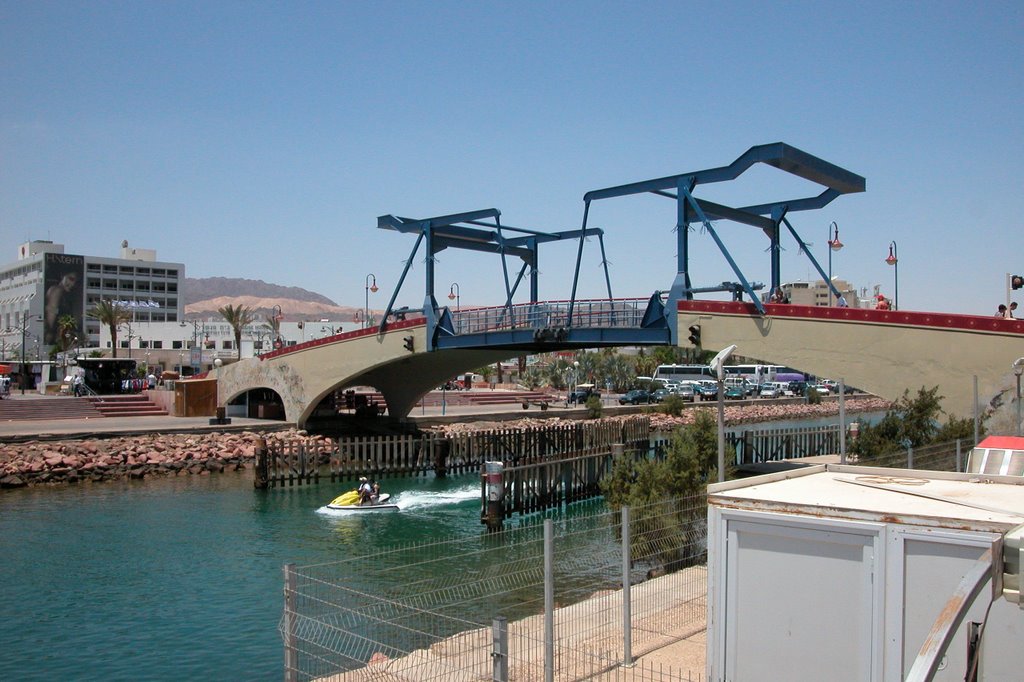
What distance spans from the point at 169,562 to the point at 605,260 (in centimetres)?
2907

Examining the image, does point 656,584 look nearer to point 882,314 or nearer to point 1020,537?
point 1020,537

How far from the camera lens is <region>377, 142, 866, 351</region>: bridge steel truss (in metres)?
32.9

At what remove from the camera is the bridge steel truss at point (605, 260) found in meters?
32.9

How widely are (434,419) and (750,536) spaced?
5536 cm

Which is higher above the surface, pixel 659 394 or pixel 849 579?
pixel 849 579

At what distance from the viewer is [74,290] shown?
144625 mm

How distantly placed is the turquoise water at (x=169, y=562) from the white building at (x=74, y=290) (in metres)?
107

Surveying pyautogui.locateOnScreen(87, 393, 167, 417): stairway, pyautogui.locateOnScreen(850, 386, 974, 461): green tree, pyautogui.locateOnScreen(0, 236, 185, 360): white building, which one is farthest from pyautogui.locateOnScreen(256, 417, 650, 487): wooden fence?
pyautogui.locateOnScreen(0, 236, 185, 360): white building

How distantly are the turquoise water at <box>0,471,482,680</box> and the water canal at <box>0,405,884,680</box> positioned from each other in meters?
0.05

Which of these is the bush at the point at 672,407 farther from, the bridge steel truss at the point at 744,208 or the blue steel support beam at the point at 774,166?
the blue steel support beam at the point at 774,166

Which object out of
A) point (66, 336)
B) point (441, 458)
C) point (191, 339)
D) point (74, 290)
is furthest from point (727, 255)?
point (74, 290)

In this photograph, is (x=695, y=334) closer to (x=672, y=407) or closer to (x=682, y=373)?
(x=672, y=407)

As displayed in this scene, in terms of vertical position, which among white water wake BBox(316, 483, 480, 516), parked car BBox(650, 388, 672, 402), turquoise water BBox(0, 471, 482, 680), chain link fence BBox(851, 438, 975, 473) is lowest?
white water wake BBox(316, 483, 480, 516)

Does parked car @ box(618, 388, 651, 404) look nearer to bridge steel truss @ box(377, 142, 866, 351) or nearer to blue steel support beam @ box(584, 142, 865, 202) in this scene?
bridge steel truss @ box(377, 142, 866, 351)
